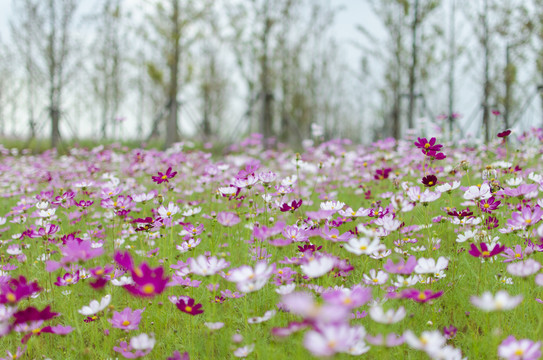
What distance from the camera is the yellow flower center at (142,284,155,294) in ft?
3.63

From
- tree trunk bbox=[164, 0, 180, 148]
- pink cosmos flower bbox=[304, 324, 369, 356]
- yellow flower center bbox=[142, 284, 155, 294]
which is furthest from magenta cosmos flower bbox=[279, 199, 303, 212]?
tree trunk bbox=[164, 0, 180, 148]

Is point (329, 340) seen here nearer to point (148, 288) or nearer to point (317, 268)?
point (317, 268)

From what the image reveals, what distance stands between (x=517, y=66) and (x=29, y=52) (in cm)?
1538

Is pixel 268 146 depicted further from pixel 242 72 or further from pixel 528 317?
pixel 528 317

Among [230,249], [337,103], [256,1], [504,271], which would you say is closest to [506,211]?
[504,271]

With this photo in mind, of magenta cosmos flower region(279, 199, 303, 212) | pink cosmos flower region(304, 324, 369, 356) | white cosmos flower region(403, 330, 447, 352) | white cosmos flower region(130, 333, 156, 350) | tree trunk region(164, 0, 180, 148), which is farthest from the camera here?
tree trunk region(164, 0, 180, 148)

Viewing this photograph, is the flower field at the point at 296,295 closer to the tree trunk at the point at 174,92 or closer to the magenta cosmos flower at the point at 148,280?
the magenta cosmos flower at the point at 148,280

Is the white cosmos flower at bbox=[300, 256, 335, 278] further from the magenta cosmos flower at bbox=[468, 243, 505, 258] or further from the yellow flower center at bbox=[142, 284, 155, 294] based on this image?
the magenta cosmos flower at bbox=[468, 243, 505, 258]

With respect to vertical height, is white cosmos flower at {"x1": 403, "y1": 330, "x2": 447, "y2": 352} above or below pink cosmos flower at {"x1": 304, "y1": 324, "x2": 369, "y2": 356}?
below

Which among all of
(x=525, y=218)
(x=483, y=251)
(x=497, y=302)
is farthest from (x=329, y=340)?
(x=525, y=218)

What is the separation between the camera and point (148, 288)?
1.11 m

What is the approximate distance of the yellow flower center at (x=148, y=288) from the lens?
1.11 metres

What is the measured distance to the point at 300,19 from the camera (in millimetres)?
14477

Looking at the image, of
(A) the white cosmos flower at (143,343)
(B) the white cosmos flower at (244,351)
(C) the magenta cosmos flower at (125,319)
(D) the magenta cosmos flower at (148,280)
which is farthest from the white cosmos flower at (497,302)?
(C) the magenta cosmos flower at (125,319)
